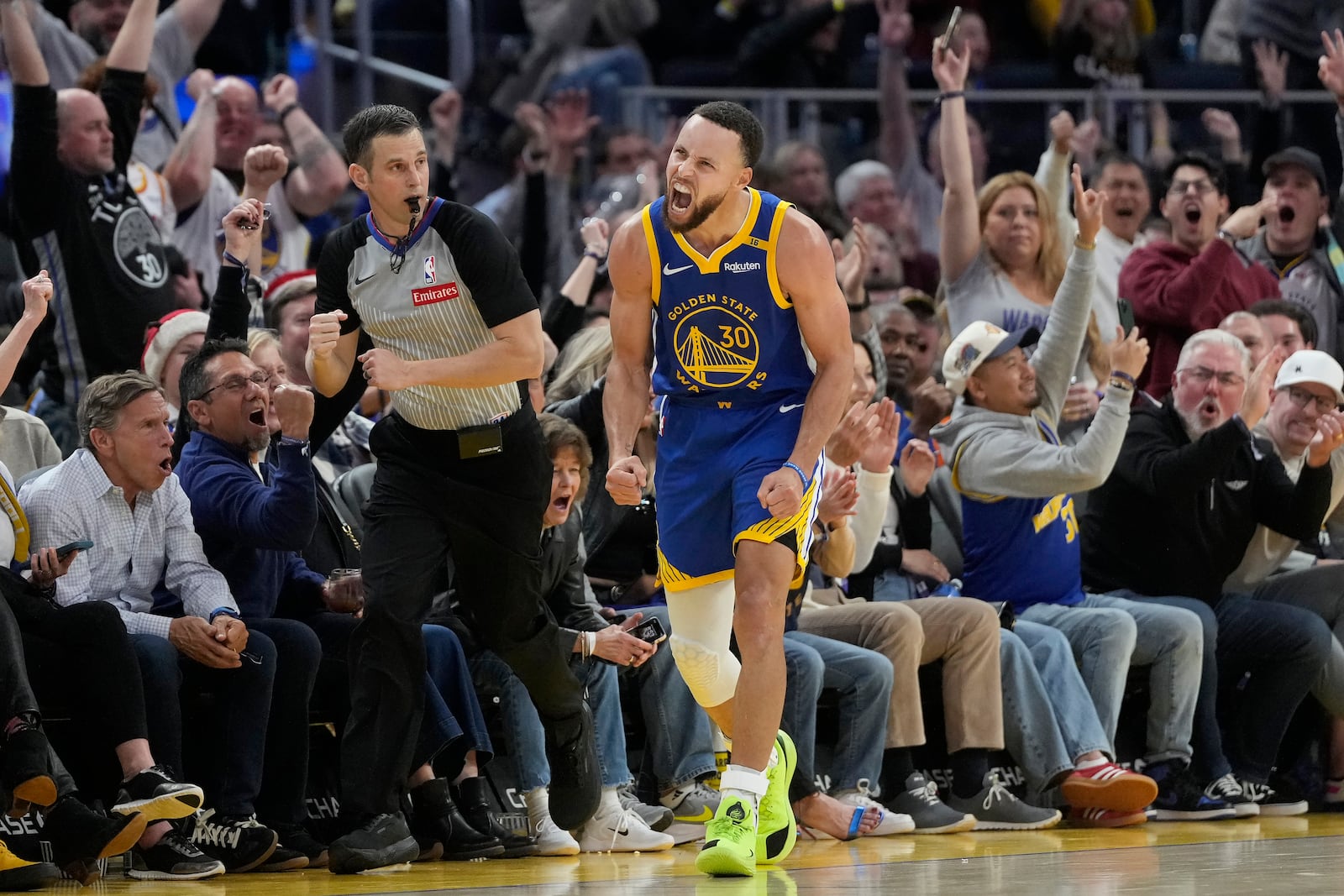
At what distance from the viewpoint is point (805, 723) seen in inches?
251

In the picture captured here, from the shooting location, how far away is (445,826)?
5836mm

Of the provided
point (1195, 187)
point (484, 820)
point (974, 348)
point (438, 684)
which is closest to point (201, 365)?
point (438, 684)

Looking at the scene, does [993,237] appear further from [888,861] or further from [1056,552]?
[888,861]

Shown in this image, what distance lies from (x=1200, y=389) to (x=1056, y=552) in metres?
0.91

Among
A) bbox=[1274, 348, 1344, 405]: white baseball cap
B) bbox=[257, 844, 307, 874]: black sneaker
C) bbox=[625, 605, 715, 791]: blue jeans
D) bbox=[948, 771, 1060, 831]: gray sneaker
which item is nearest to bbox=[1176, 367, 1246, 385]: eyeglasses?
bbox=[1274, 348, 1344, 405]: white baseball cap

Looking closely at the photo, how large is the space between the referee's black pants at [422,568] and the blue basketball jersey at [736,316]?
0.53 m

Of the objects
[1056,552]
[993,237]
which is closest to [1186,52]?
[993,237]

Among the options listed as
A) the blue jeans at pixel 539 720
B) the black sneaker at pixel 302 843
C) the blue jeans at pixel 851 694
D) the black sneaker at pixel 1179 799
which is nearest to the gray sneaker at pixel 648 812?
the blue jeans at pixel 539 720

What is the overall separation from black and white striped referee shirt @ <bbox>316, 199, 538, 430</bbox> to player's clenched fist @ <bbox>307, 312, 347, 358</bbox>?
0.19m

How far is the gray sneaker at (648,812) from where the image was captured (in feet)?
20.3

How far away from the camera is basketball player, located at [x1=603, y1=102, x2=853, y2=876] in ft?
16.6

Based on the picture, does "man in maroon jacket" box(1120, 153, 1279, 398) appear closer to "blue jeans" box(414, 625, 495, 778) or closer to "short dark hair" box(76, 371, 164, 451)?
"blue jeans" box(414, 625, 495, 778)

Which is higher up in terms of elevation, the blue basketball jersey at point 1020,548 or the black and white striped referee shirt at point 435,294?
the black and white striped referee shirt at point 435,294

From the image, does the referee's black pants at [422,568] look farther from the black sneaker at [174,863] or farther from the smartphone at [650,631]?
the smartphone at [650,631]
